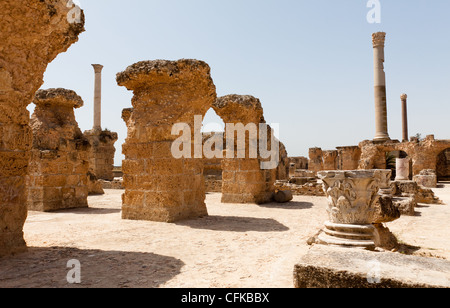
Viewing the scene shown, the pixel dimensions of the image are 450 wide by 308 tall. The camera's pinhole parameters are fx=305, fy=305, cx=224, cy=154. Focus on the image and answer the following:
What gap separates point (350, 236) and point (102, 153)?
13960 millimetres

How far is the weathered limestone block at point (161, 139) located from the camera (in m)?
5.56

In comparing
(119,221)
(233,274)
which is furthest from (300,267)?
(119,221)

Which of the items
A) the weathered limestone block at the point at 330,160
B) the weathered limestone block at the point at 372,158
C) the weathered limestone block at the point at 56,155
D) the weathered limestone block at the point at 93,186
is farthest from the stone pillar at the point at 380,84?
the weathered limestone block at the point at 56,155

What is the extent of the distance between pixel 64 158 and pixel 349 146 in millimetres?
20184

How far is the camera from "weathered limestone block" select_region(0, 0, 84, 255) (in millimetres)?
3123

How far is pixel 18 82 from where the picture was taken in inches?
130

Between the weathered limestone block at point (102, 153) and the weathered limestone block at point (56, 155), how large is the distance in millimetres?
7649

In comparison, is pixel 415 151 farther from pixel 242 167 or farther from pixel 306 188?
pixel 242 167

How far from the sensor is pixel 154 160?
18.6 ft

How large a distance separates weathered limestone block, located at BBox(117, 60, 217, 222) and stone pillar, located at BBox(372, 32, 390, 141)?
64.1ft

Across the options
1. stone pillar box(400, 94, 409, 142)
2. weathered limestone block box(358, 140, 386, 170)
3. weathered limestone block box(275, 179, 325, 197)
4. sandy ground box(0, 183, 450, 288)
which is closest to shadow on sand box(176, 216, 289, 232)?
sandy ground box(0, 183, 450, 288)

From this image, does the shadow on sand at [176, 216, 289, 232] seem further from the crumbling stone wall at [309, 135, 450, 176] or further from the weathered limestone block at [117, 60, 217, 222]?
the crumbling stone wall at [309, 135, 450, 176]

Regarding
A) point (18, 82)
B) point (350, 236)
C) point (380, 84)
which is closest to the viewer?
point (18, 82)

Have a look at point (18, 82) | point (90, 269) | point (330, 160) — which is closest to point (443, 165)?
point (330, 160)
